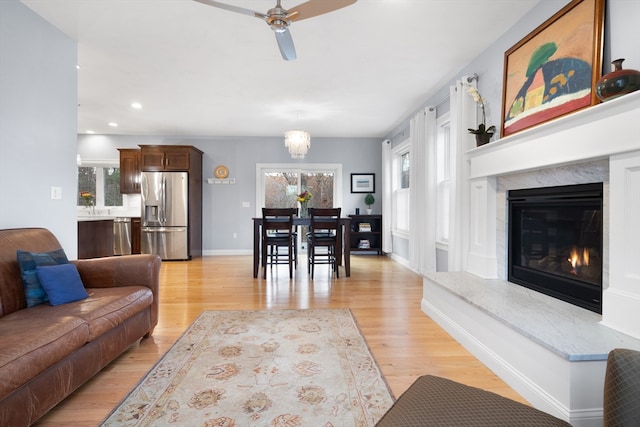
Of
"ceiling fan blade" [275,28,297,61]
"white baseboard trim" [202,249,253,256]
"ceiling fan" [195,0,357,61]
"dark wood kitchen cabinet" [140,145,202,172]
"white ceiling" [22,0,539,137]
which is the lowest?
"white baseboard trim" [202,249,253,256]

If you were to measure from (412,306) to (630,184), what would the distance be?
6.97ft

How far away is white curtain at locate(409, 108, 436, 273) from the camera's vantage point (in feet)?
15.0

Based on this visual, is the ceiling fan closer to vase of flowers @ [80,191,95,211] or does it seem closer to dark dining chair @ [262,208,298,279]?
dark dining chair @ [262,208,298,279]

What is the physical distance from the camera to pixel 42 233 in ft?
7.84

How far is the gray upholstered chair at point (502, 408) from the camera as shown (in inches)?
36.4

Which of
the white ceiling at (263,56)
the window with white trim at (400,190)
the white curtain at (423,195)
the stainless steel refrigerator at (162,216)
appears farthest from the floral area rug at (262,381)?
the stainless steel refrigerator at (162,216)

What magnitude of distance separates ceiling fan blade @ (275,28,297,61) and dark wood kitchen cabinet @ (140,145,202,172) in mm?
4420

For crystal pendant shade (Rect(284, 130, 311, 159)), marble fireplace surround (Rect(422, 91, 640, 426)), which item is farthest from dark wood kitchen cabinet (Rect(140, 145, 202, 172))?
marble fireplace surround (Rect(422, 91, 640, 426))

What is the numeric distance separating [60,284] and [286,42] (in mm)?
2171

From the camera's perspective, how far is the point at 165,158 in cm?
641

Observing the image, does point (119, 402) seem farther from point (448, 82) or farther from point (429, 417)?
point (448, 82)

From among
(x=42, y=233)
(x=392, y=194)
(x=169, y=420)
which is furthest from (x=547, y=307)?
(x=392, y=194)

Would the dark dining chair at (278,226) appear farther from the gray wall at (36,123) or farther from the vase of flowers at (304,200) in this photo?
the gray wall at (36,123)

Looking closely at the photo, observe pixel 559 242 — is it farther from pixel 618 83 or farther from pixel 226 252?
pixel 226 252
